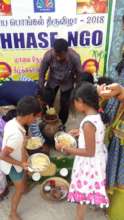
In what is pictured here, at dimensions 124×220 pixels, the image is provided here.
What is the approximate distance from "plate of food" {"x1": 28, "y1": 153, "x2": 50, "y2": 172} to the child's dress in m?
0.29

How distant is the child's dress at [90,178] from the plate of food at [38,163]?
0.97 feet

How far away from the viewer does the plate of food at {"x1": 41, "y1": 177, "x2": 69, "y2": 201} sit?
3125 millimetres

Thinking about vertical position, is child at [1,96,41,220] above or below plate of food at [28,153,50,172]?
above

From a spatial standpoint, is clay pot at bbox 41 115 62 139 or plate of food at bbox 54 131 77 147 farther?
clay pot at bbox 41 115 62 139

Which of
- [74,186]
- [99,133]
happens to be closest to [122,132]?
[99,133]

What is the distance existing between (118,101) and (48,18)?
162 centimetres

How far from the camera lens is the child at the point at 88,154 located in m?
2.31

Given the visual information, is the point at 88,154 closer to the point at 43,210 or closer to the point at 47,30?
the point at 43,210

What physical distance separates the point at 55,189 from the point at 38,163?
48cm

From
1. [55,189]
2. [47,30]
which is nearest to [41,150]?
[55,189]

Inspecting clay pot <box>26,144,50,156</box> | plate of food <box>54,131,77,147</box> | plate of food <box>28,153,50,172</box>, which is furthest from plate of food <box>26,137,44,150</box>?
plate of food <box>54,131,77,147</box>

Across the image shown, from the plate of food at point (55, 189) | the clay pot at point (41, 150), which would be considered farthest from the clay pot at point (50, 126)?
the plate of food at point (55, 189)

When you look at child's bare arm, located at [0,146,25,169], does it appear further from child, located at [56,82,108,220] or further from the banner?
the banner

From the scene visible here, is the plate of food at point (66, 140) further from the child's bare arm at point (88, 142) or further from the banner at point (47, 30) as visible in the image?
the banner at point (47, 30)
